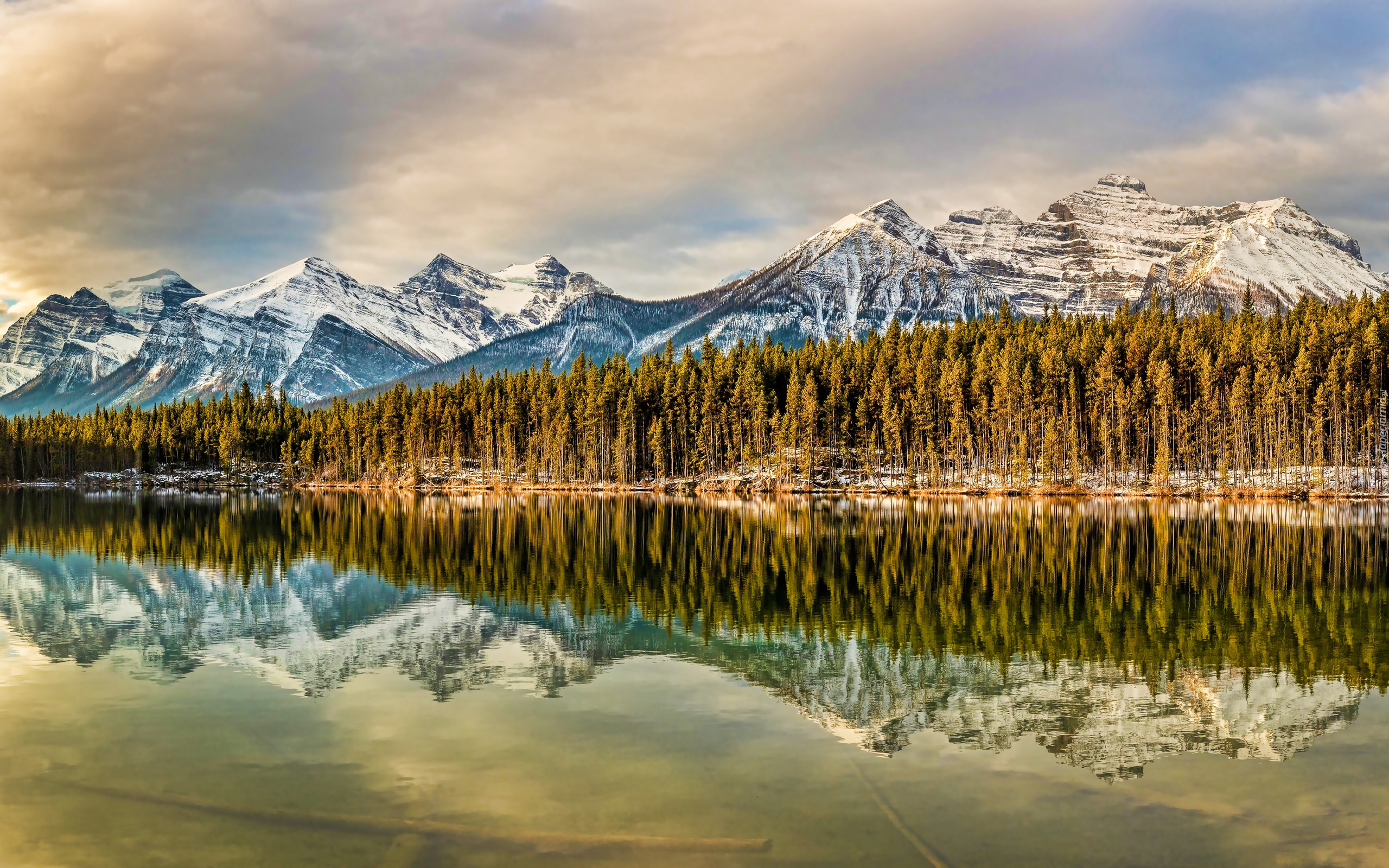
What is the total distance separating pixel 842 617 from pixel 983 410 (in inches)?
3895

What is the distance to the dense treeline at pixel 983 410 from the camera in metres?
108

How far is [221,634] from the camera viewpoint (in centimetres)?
2845

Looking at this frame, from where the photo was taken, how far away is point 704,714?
19.0 m

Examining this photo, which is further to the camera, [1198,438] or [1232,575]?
[1198,438]

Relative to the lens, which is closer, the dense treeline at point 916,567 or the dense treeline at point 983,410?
the dense treeline at point 916,567

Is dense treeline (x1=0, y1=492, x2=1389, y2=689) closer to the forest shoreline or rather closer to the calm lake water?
the calm lake water

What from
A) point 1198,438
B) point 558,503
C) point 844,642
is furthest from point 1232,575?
point 1198,438

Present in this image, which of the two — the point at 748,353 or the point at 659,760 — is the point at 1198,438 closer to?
the point at 748,353

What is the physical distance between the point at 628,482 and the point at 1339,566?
11065cm

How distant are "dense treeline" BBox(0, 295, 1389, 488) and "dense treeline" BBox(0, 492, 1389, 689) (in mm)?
25476

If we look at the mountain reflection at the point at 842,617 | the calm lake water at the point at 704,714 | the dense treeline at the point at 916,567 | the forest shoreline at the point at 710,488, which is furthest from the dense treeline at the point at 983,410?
the calm lake water at the point at 704,714

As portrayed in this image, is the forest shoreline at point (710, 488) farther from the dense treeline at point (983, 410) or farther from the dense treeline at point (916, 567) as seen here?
the dense treeline at point (916, 567)

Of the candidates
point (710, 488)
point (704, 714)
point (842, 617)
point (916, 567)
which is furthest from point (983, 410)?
point (704, 714)

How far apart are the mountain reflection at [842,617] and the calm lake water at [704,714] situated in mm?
172
